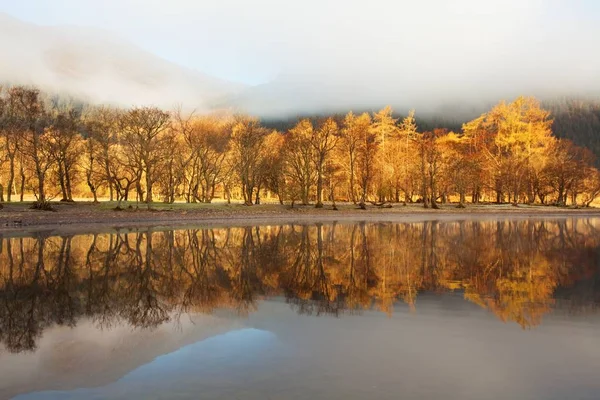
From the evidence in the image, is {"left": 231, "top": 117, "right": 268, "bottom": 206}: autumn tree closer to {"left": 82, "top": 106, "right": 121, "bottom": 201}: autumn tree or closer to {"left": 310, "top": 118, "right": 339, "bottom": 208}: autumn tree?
{"left": 310, "top": 118, "right": 339, "bottom": 208}: autumn tree

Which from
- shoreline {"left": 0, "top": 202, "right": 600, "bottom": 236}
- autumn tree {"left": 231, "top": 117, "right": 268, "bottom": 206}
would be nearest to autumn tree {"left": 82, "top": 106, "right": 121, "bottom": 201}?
shoreline {"left": 0, "top": 202, "right": 600, "bottom": 236}

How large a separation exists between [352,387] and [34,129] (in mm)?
55976

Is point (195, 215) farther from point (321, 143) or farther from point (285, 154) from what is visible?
point (321, 143)

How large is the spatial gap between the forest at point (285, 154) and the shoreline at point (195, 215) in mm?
3560

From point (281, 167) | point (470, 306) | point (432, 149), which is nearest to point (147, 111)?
point (281, 167)

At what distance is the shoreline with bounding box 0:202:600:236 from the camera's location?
140ft

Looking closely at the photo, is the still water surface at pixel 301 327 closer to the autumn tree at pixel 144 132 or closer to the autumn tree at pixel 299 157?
the autumn tree at pixel 144 132

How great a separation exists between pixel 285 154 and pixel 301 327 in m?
57.9

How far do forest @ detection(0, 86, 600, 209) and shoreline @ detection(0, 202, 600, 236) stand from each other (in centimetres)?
356

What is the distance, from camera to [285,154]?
68.1 meters

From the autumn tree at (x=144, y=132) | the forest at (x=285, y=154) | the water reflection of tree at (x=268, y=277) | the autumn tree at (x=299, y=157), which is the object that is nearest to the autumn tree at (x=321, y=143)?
the forest at (x=285, y=154)

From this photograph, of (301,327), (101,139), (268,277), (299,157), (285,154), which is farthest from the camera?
(285,154)

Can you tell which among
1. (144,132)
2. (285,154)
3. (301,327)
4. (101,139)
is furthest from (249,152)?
(301,327)

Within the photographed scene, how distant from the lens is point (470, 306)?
12812 mm
